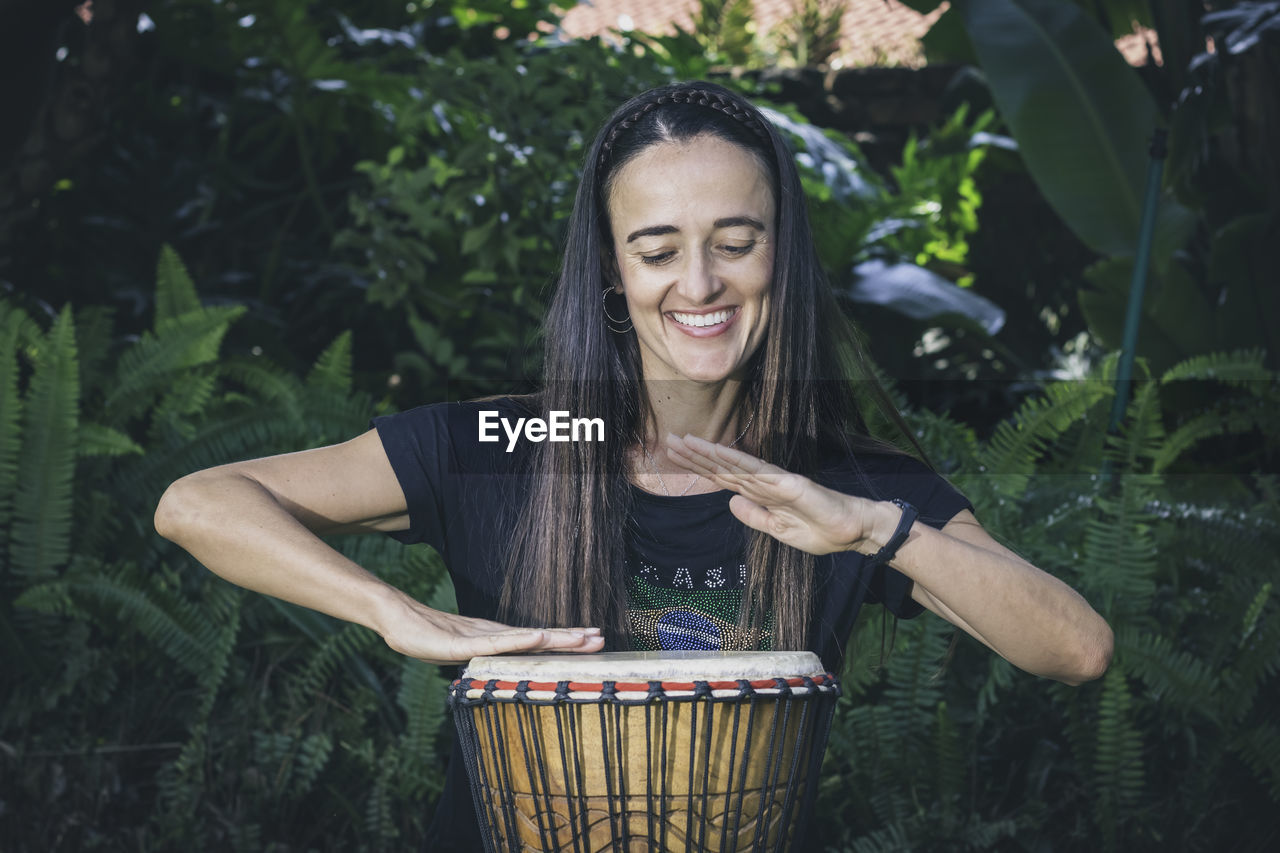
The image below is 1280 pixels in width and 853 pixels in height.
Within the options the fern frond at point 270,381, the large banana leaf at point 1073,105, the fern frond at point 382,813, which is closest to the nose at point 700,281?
the fern frond at point 382,813

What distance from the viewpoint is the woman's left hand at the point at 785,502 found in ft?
5.79

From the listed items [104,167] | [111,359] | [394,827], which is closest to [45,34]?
[104,167]

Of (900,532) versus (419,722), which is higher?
(900,532)

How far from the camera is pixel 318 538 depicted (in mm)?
2002

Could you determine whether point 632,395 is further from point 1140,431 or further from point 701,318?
point 1140,431

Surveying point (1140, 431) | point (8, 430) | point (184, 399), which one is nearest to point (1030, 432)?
point (1140, 431)

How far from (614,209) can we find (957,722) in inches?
78.8

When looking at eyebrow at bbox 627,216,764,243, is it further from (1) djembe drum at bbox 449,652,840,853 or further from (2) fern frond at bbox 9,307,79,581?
(2) fern frond at bbox 9,307,79,581

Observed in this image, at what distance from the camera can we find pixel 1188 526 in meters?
3.79

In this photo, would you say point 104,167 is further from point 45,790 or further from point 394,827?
point 394,827

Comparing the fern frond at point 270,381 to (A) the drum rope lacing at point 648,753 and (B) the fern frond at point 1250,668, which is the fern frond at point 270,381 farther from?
(B) the fern frond at point 1250,668

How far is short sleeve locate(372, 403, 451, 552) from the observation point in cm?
220

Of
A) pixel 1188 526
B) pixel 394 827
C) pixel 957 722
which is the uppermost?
pixel 1188 526
